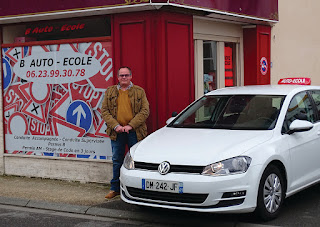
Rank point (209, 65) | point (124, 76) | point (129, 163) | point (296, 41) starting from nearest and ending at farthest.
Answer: point (129, 163)
point (124, 76)
point (209, 65)
point (296, 41)

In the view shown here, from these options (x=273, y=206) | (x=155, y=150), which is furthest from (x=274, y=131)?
(x=155, y=150)

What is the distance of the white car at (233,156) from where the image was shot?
19.3 feet

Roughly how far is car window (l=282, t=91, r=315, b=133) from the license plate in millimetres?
1617

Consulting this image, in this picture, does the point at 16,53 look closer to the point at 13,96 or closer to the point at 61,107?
the point at 13,96

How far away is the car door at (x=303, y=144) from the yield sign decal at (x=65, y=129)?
371 centimetres

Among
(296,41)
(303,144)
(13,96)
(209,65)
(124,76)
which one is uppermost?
(296,41)

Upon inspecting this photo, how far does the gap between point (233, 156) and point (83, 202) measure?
8.69 feet

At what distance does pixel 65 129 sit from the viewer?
9359 millimetres

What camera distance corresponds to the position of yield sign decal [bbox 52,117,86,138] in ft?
30.3

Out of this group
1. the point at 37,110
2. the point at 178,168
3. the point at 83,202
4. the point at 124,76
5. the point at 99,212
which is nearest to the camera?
the point at 178,168

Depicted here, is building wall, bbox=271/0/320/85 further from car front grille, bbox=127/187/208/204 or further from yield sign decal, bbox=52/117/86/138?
car front grille, bbox=127/187/208/204

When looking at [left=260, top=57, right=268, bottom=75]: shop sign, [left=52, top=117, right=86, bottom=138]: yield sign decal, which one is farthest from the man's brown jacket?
[left=260, top=57, right=268, bottom=75]: shop sign

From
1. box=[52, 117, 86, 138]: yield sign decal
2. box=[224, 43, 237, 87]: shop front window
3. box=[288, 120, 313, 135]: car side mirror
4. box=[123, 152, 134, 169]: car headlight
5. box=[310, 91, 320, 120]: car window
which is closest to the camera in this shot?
box=[123, 152, 134, 169]: car headlight

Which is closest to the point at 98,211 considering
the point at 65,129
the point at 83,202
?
the point at 83,202
